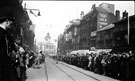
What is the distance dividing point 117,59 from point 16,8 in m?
15.9

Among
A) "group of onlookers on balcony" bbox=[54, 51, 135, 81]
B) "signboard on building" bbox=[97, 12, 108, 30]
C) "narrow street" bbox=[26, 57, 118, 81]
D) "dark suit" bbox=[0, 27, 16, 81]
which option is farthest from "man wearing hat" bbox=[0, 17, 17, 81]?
"signboard on building" bbox=[97, 12, 108, 30]

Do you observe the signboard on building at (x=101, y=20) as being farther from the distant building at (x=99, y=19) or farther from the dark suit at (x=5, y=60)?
the dark suit at (x=5, y=60)

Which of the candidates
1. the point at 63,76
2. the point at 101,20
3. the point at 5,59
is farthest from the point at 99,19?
the point at 5,59

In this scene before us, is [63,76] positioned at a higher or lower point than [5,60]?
lower

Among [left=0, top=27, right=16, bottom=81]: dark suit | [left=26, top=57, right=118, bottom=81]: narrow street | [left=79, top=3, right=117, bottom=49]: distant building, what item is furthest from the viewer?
[left=79, top=3, right=117, bottom=49]: distant building

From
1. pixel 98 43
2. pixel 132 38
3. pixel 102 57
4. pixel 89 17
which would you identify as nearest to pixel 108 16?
pixel 89 17

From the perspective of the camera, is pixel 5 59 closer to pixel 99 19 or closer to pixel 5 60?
pixel 5 60

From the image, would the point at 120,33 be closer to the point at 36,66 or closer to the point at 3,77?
the point at 36,66

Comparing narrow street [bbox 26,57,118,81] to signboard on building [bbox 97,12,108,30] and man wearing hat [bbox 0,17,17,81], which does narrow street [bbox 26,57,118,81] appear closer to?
man wearing hat [bbox 0,17,17,81]

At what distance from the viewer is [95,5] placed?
177 ft

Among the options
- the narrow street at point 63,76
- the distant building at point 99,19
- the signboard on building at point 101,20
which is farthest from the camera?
the signboard on building at point 101,20

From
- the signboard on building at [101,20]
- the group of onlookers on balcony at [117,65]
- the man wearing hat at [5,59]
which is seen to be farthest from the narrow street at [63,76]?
the signboard on building at [101,20]

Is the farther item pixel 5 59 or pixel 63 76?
pixel 63 76

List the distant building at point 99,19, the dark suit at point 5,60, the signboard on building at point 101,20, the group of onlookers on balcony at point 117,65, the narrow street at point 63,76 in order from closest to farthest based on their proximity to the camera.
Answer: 1. the dark suit at point 5,60
2. the group of onlookers on balcony at point 117,65
3. the narrow street at point 63,76
4. the distant building at point 99,19
5. the signboard on building at point 101,20
